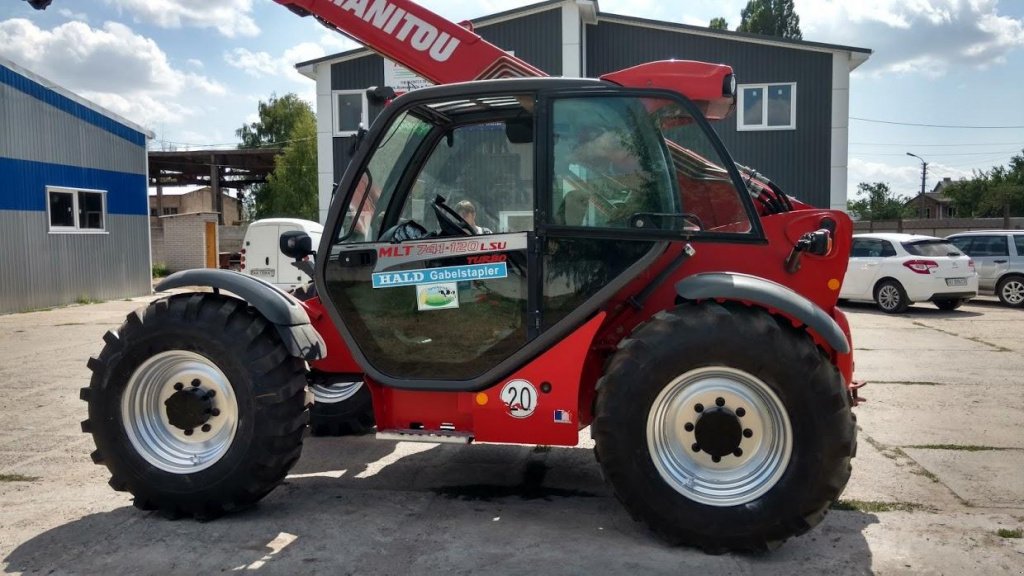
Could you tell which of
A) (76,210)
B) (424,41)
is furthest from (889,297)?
(76,210)

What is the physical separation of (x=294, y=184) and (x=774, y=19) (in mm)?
30749

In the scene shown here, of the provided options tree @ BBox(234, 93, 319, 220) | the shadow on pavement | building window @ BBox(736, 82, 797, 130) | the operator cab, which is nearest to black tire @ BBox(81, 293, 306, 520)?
the shadow on pavement


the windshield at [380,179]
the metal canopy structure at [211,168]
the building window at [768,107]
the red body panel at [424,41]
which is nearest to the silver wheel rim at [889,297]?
the building window at [768,107]

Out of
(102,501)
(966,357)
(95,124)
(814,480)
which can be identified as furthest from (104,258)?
(814,480)

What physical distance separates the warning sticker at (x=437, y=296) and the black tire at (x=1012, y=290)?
16.9 metres

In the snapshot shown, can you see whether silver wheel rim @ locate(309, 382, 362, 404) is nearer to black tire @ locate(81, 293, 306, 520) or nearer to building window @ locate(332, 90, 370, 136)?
black tire @ locate(81, 293, 306, 520)

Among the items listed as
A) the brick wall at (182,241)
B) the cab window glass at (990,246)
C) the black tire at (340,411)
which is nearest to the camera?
the black tire at (340,411)

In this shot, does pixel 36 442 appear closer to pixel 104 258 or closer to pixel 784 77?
pixel 104 258

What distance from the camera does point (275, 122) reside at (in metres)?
63.8

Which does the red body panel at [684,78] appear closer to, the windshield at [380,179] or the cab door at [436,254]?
the cab door at [436,254]

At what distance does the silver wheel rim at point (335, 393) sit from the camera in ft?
19.9

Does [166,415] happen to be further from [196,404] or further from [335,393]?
[335,393]

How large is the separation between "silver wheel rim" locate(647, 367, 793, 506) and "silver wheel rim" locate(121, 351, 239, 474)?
7.28 feet

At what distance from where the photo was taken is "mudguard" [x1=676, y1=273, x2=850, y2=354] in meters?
3.74
